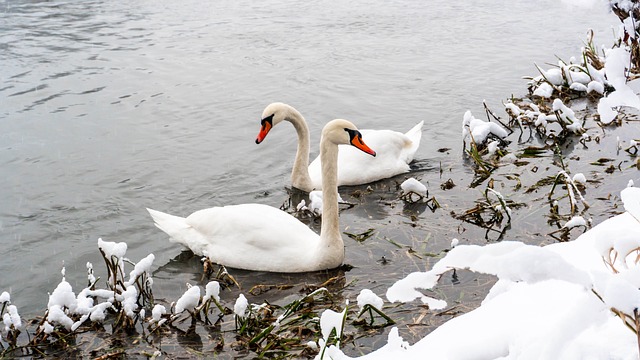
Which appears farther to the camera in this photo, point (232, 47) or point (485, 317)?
point (232, 47)

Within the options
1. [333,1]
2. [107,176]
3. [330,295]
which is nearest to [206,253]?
[330,295]

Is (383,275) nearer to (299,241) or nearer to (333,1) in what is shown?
(299,241)

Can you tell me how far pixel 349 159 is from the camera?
28.2 feet

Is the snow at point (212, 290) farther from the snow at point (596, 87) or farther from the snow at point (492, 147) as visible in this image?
the snow at point (596, 87)

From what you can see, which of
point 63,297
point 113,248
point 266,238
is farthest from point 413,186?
point 63,297

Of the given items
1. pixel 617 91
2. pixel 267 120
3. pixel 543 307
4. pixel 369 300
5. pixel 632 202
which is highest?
pixel 617 91

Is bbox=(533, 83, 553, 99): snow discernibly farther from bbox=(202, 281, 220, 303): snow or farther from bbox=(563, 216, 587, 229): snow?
bbox=(202, 281, 220, 303): snow

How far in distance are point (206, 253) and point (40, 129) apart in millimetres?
4947

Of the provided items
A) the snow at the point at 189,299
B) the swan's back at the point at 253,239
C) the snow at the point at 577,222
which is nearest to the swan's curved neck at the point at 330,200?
the swan's back at the point at 253,239

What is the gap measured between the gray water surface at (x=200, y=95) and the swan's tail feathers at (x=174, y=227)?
0.73 feet

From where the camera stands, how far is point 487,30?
637 inches

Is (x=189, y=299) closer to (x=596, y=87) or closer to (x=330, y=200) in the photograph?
(x=330, y=200)

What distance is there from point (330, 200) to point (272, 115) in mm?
2087

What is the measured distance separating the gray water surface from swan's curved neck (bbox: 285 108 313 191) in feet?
0.82
